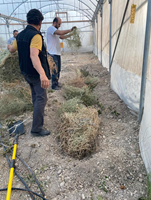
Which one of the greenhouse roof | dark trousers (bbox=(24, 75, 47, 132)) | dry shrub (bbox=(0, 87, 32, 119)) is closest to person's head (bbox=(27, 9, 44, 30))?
dark trousers (bbox=(24, 75, 47, 132))

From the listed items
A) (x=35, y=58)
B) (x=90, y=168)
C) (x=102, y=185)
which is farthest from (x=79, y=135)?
(x=35, y=58)

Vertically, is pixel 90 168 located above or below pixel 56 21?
below

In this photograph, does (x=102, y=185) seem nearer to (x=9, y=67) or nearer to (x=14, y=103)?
(x=14, y=103)

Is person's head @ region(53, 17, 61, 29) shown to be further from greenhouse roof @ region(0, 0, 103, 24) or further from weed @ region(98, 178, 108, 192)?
greenhouse roof @ region(0, 0, 103, 24)

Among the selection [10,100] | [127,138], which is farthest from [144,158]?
[10,100]

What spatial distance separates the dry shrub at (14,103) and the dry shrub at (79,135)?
1088 millimetres

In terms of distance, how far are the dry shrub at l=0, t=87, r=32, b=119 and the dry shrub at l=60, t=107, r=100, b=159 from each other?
109cm

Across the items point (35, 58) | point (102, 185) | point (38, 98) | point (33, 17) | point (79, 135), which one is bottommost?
point (102, 185)

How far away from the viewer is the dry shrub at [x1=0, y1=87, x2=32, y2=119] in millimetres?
3113

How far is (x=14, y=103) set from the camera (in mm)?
3139

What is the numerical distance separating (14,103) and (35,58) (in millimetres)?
1391

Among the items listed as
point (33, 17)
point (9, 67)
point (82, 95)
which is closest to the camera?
point (33, 17)

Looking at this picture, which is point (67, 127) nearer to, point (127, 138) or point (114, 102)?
point (127, 138)

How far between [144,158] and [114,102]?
1743 mm
